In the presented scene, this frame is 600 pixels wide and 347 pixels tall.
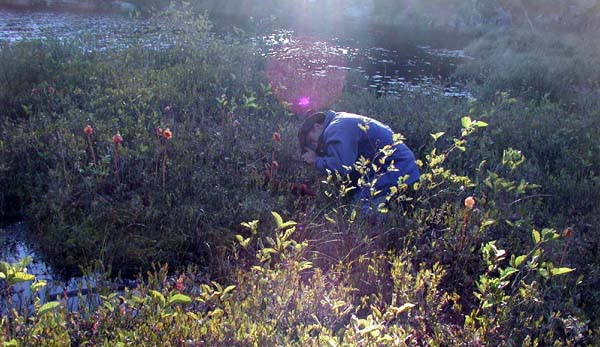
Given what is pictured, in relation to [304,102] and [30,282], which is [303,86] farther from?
[30,282]

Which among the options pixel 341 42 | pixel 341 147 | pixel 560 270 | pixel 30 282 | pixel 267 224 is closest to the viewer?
pixel 560 270

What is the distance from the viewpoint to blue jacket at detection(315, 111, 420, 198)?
15.8ft

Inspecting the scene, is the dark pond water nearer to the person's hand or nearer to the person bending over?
the person's hand

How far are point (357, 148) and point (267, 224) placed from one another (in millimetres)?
1226

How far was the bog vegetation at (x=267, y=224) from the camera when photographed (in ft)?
8.97

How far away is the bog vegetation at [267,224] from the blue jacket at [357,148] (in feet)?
0.76

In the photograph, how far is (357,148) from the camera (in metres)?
5.00

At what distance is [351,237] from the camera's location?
3934 millimetres

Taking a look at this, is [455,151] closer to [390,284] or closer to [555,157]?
[555,157]

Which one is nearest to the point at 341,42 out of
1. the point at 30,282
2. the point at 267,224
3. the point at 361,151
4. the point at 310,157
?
the point at 310,157

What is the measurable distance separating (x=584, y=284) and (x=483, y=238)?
0.74 meters

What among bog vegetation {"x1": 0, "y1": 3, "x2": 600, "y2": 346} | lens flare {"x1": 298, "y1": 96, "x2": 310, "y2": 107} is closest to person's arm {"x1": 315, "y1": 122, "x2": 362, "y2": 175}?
bog vegetation {"x1": 0, "y1": 3, "x2": 600, "y2": 346}

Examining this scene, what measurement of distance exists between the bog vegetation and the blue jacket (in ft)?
0.76

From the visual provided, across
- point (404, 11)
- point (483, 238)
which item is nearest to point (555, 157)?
point (483, 238)
